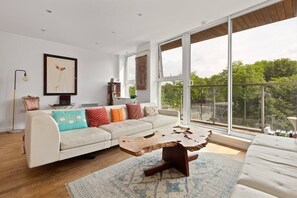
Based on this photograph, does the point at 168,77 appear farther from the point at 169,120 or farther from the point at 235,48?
the point at 235,48

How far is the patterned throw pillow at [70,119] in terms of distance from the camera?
2488 mm

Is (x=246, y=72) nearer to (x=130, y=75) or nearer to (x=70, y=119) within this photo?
(x=70, y=119)

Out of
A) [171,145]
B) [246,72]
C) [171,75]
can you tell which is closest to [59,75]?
[171,75]

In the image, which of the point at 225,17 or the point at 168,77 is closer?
the point at 225,17

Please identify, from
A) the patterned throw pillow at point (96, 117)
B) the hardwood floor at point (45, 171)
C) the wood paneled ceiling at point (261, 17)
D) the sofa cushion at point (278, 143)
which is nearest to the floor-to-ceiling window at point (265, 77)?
the wood paneled ceiling at point (261, 17)

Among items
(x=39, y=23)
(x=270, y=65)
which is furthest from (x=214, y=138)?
(x=39, y=23)

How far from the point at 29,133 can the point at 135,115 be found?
204 centimetres

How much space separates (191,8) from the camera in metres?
2.83

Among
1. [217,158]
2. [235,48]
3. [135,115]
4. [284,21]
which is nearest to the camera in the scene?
[217,158]

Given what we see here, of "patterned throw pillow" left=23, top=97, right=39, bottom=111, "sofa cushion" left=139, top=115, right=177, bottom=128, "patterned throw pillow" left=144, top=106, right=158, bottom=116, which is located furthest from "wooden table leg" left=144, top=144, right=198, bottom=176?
"patterned throw pillow" left=23, top=97, right=39, bottom=111

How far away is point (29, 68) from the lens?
4.27m

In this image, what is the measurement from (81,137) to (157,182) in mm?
1263

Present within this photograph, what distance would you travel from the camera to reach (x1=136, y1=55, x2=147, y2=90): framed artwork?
4.89 metres

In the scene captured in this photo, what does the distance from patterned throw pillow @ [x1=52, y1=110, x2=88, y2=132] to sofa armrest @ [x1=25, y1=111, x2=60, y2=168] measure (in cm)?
49
